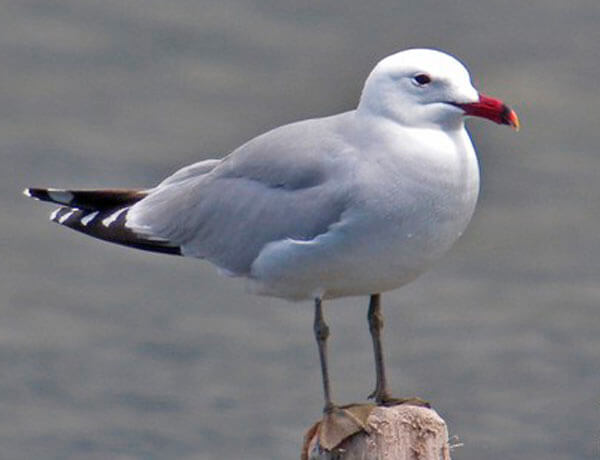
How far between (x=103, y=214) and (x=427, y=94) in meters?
1.42

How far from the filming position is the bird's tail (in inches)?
199

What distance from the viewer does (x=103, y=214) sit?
5211 millimetres

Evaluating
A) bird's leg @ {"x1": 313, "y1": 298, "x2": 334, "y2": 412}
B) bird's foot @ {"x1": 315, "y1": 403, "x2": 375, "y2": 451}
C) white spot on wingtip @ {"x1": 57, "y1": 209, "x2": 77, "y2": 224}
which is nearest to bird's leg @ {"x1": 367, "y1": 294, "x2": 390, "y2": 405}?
bird's leg @ {"x1": 313, "y1": 298, "x2": 334, "y2": 412}

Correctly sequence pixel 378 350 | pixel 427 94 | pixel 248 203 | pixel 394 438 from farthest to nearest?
pixel 378 350, pixel 248 203, pixel 427 94, pixel 394 438

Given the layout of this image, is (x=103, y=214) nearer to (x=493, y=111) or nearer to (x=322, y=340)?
(x=322, y=340)

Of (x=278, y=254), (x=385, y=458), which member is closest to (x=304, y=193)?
(x=278, y=254)

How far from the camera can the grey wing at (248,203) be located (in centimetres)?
441

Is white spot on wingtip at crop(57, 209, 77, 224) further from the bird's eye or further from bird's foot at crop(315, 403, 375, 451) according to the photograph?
the bird's eye

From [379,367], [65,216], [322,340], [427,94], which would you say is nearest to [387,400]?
[379,367]

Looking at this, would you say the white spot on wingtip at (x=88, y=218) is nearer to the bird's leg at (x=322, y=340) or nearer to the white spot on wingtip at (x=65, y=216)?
the white spot on wingtip at (x=65, y=216)

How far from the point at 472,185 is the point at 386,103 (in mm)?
336

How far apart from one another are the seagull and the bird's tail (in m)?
0.37

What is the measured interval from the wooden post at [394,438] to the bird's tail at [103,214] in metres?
1.06

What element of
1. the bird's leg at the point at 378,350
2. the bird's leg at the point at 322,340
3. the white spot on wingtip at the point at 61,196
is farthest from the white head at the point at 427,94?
the white spot on wingtip at the point at 61,196
